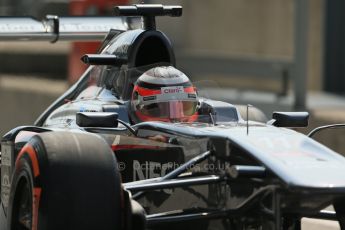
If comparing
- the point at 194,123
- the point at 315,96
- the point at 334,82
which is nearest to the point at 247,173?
the point at 194,123

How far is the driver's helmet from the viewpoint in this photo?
26.7 feet

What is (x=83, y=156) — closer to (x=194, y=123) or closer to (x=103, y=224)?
(x=103, y=224)

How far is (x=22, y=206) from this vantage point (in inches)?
284

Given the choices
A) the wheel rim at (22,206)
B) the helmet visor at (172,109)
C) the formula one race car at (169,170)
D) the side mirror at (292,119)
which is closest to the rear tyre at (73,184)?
the formula one race car at (169,170)

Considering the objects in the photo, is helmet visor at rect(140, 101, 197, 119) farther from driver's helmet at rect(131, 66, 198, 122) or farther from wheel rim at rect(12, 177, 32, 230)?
wheel rim at rect(12, 177, 32, 230)

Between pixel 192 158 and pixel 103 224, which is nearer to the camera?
pixel 103 224

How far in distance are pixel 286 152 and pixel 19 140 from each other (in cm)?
212

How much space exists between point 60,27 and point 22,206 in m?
3.49

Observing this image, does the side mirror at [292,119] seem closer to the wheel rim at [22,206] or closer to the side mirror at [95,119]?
the side mirror at [95,119]

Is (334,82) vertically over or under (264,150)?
under

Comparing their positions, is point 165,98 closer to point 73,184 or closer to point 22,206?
point 22,206

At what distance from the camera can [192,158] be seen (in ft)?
23.8

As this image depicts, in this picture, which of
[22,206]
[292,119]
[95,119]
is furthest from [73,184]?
[292,119]

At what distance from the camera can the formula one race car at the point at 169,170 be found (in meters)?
6.61
